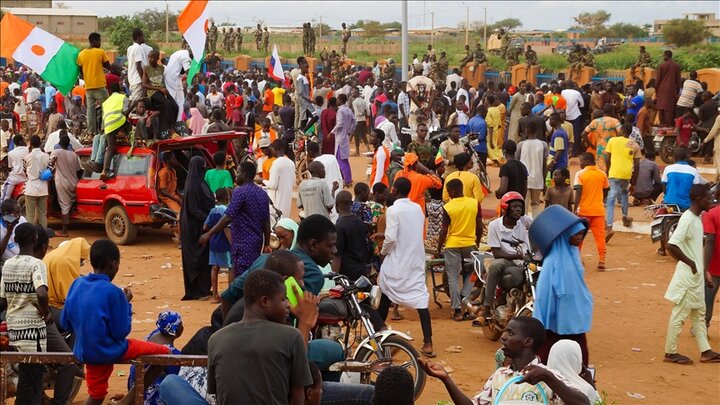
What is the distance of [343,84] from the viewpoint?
2983cm

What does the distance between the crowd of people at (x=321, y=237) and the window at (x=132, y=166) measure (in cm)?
22

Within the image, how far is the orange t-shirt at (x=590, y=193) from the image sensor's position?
13.4 m

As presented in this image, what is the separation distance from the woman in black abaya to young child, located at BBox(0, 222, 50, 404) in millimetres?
4313

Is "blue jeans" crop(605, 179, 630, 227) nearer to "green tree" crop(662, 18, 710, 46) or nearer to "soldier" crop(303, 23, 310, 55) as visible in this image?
"soldier" crop(303, 23, 310, 55)

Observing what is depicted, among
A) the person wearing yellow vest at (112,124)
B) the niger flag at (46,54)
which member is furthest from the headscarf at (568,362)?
the niger flag at (46,54)

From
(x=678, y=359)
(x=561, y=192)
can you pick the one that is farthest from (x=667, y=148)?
(x=678, y=359)

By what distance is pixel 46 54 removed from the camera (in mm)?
16859

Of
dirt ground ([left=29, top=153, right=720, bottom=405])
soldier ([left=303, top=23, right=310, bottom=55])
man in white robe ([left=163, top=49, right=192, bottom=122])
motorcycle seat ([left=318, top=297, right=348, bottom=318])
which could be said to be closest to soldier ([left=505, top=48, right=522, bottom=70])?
soldier ([left=303, top=23, right=310, bottom=55])

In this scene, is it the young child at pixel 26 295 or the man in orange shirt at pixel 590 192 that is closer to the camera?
the young child at pixel 26 295

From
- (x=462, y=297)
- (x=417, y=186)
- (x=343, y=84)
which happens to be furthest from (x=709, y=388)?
(x=343, y=84)

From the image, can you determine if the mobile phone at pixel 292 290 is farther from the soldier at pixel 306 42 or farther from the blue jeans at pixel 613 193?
the soldier at pixel 306 42

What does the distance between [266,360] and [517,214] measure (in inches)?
220

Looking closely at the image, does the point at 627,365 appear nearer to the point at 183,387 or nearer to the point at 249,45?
the point at 183,387

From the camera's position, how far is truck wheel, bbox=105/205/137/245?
1511 centimetres
